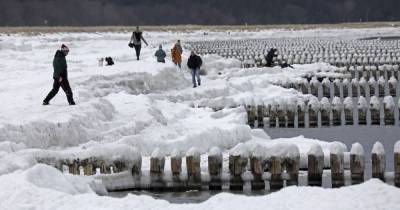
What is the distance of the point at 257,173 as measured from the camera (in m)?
16.5

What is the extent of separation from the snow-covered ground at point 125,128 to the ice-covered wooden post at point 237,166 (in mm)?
443

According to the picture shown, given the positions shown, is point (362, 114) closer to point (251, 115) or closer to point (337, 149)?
point (251, 115)

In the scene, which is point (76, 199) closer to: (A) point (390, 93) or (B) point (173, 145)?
(B) point (173, 145)

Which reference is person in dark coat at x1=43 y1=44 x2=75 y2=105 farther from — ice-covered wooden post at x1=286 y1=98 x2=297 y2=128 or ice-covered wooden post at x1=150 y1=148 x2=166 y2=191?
ice-covered wooden post at x1=286 y1=98 x2=297 y2=128

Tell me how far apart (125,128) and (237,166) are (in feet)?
16.6

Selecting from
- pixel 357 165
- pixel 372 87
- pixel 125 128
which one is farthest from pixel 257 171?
pixel 372 87

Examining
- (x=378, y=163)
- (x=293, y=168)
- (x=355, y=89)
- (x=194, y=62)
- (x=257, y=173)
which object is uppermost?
(x=194, y=62)

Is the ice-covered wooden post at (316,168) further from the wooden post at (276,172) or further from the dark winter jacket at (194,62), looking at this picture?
the dark winter jacket at (194,62)

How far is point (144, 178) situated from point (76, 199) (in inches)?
179

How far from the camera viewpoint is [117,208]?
1184 centimetres

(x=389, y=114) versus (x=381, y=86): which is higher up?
(x=381, y=86)

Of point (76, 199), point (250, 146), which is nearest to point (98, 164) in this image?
point (250, 146)

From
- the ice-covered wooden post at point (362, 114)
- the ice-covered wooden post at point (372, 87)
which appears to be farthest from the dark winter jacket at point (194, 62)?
the ice-covered wooden post at point (362, 114)

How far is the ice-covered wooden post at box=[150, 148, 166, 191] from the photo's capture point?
16.7 metres
